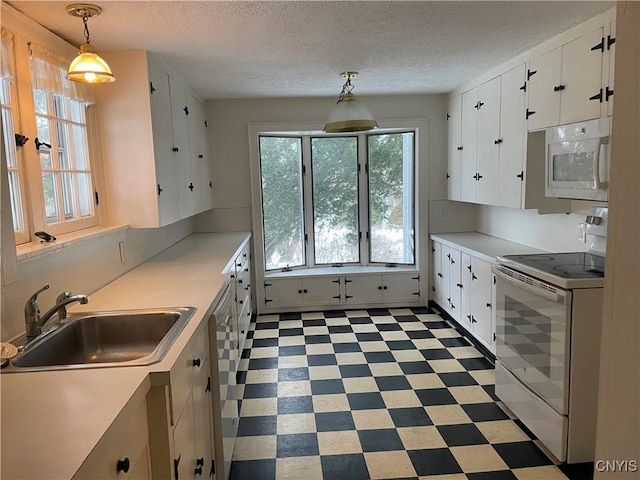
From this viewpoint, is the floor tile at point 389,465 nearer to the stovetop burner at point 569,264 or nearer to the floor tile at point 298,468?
the floor tile at point 298,468

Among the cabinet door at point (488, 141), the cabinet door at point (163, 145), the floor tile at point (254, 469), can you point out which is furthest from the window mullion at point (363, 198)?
the floor tile at point (254, 469)

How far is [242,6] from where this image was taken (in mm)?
2203

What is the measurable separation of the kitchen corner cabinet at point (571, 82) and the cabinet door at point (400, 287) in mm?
2249

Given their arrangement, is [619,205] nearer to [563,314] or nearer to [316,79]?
[563,314]

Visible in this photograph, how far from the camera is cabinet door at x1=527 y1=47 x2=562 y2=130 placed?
291cm

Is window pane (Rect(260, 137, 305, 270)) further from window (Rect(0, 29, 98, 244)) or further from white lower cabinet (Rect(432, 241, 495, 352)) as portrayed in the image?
window (Rect(0, 29, 98, 244))

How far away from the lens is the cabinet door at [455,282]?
426 cm

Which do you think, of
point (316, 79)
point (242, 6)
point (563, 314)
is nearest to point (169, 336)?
point (242, 6)

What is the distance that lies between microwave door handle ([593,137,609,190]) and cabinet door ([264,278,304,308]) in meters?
3.21

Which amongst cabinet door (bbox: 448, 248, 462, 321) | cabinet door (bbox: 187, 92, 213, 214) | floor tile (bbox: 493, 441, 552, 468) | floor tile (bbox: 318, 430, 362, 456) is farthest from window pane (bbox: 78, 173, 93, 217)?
cabinet door (bbox: 448, 248, 462, 321)

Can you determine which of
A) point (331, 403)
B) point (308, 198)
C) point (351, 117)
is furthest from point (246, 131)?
point (331, 403)

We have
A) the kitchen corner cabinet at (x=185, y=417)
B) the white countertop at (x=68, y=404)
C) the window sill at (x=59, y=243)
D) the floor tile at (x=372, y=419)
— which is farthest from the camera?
the floor tile at (x=372, y=419)

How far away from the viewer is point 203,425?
1929 mm

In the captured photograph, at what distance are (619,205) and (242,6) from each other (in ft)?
6.84
